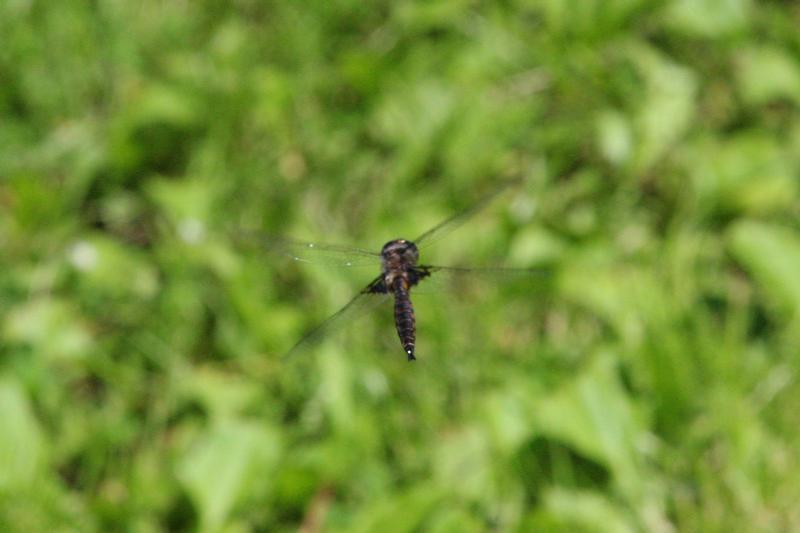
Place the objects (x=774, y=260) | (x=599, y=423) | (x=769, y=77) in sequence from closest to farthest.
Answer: (x=599, y=423)
(x=774, y=260)
(x=769, y=77)

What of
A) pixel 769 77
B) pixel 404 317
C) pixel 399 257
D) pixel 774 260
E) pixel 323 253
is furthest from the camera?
pixel 769 77

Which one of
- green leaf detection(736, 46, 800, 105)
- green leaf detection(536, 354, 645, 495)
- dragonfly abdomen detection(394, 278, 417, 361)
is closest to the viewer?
dragonfly abdomen detection(394, 278, 417, 361)

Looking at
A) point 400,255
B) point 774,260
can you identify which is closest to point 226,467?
point 400,255

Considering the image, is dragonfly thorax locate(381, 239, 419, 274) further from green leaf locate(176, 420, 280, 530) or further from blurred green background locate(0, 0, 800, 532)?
green leaf locate(176, 420, 280, 530)

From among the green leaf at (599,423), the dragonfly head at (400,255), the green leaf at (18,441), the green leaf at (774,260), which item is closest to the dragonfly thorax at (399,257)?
the dragonfly head at (400,255)

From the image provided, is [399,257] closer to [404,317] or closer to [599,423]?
[404,317]

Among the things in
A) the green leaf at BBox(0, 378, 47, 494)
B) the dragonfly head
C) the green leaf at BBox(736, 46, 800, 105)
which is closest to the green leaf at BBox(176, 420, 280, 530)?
the green leaf at BBox(0, 378, 47, 494)

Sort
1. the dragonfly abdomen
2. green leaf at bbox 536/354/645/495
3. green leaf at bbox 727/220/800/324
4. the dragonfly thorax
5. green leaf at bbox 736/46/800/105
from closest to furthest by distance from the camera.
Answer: the dragonfly abdomen, the dragonfly thorax, green leaf at bbox 536/354/645/495, green leaf at bbox 727/220/800/324, green leaf at bbox 736/46/800/105
